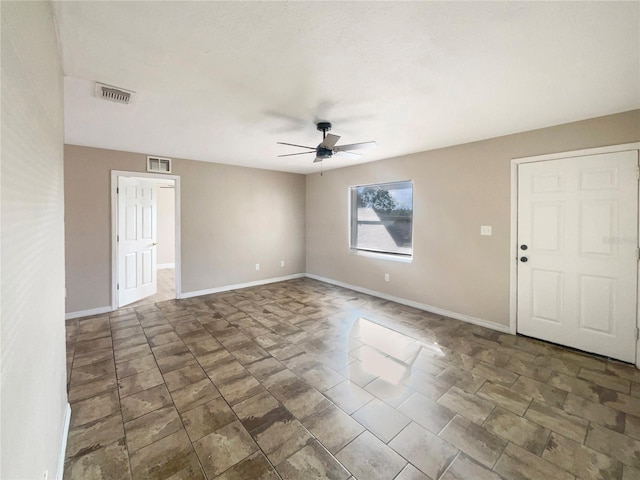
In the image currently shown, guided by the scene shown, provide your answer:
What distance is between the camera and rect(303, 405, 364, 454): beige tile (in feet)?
5.79

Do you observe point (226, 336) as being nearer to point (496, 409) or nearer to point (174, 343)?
point (174, 343)

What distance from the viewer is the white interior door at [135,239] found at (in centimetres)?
434

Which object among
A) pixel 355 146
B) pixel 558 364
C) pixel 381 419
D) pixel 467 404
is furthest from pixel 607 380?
pixel 355 146

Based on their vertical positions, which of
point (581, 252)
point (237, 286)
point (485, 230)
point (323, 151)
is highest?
point (323, 151)

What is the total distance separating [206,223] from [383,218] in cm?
326

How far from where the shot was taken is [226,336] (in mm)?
3316

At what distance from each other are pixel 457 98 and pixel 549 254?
2115 millimetres

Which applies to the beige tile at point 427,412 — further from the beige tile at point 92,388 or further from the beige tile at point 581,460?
the beige tile at point 92,388

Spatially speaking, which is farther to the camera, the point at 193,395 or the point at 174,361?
the point at 174,361

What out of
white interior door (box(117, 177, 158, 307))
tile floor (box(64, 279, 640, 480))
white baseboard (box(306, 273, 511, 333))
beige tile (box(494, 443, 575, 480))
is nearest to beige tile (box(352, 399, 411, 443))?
tile floor (box(64, 279, 640, 480))

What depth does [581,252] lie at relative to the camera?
2.92 metres

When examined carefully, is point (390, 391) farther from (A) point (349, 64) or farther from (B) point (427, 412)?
(A) point (349, 64)

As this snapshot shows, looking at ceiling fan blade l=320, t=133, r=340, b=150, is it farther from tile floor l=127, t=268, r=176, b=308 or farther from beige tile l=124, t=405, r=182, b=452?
tile floor l=127, t=268, r=176, b=308

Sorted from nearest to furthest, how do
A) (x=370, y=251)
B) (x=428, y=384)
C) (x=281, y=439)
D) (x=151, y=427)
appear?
(x=281, y=439) → (x=151, y=427) → (x=428, y=384) → (x=370, y=251)
